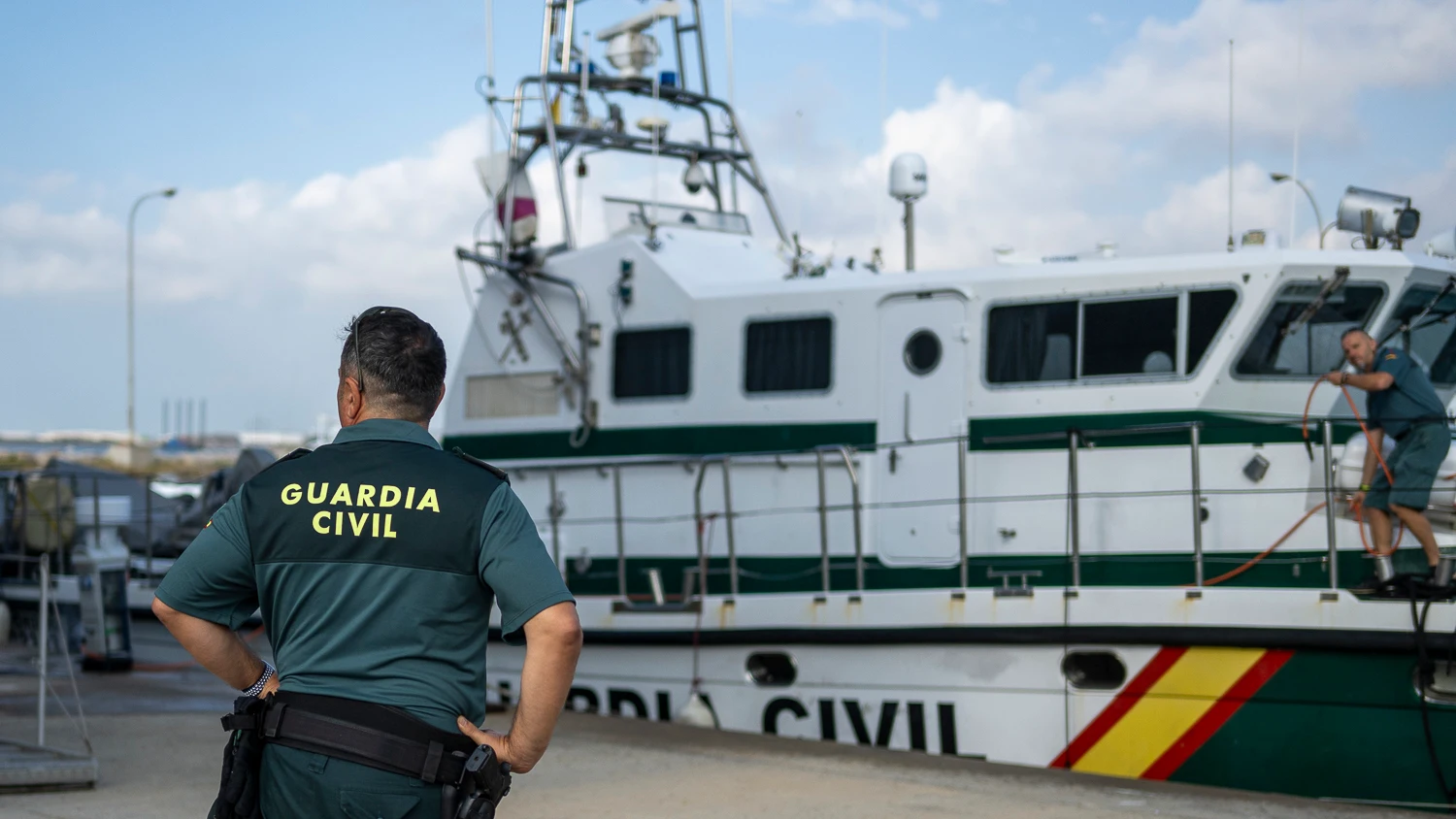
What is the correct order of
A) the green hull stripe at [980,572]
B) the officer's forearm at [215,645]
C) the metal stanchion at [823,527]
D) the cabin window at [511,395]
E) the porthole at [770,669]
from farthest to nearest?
the cabin window at [511,395], the porthole at [770,669], the metal stanchion at [823,527], the green hull stripe at [980,572], the officer's forearm at [215,645]

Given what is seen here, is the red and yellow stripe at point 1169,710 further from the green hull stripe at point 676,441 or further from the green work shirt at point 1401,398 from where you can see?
the green hull stripe at point 676,441

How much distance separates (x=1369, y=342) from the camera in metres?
5.66

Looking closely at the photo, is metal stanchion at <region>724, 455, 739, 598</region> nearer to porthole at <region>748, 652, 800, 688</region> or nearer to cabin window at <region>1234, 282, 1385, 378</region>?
porthole at <region>748, 652, 800, 688</region>

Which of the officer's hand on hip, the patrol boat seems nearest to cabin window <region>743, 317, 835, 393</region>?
the patrol boat

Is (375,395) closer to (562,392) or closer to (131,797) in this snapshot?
(131,797)

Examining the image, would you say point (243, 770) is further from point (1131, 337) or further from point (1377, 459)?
point (1131, 337)

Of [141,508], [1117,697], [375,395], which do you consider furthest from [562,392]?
[141,508]

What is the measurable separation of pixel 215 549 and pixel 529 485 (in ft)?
18.9

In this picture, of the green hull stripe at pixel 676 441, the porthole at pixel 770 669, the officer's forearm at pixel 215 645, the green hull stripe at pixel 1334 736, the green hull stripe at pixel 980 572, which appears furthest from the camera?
the green hull stripe at pixel 676 441

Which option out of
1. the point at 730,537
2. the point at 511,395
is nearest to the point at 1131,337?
the point at 730,537

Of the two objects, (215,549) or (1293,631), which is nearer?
(215,549)

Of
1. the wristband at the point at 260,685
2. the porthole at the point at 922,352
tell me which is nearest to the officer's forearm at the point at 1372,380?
the porthole at the point at 922,352

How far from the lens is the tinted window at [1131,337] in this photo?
248 inches

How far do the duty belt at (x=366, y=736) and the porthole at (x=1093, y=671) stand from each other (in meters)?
4.19
